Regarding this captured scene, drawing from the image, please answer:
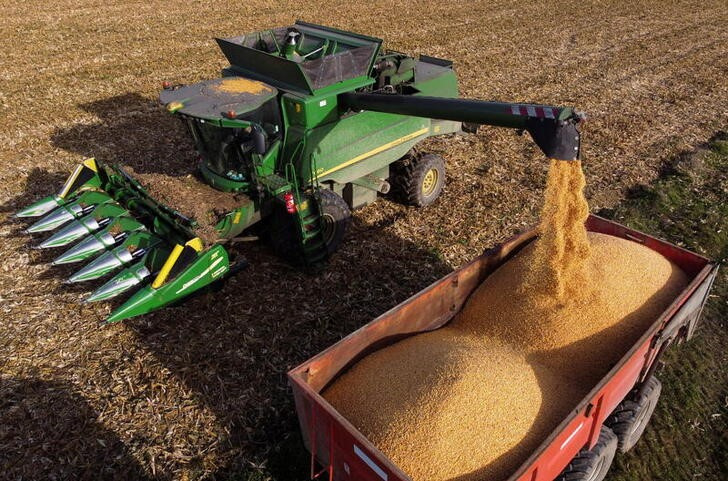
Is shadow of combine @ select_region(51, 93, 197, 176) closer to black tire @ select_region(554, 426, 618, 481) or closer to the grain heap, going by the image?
the grain heap

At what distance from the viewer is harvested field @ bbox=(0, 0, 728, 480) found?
19.0 feet

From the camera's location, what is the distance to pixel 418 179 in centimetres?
892

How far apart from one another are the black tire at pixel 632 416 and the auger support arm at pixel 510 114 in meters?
2.49

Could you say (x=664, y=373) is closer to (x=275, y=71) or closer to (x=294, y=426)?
(x=294, y=426)

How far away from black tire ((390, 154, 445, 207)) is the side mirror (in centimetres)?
311

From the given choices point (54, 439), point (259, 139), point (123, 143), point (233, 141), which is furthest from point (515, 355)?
point (123, 143)

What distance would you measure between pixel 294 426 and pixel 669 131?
37.0ft

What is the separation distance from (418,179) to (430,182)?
506 millimetres

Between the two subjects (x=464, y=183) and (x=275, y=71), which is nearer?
(x=275, y=71)

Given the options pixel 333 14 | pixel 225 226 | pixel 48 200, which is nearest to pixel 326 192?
pixel 225 226

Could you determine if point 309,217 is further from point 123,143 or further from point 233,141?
point 123,143

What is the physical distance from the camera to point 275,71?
7.44 meters

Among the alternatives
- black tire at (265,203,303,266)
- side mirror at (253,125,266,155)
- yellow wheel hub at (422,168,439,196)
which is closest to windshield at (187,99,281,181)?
side mirror at (253,125,266,155)

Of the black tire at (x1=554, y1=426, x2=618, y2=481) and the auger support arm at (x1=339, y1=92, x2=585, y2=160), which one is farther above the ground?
the auger support arm at (x1=339, y1=92, x2=585, y2=160)
